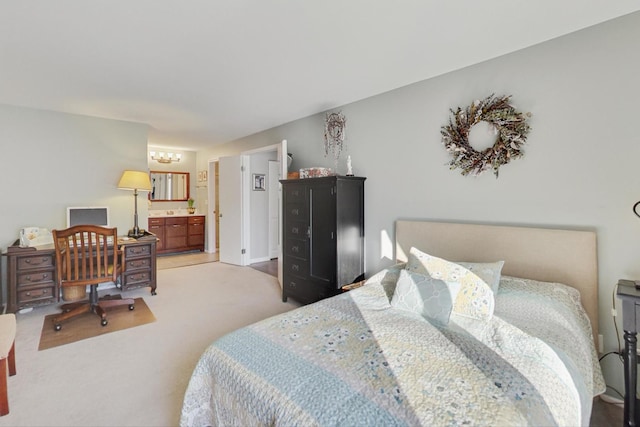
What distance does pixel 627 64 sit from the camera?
6.00 feet

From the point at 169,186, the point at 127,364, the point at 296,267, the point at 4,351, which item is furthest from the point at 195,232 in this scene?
the point at 4,351

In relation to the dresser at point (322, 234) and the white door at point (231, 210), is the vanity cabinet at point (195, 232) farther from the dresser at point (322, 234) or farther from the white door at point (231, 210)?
the dresser at point (322, 234)

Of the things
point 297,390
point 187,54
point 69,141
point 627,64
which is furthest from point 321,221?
point 69,141

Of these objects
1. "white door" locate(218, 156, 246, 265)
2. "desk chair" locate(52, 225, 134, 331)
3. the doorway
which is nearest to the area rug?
"desk chair" locate(52, 225, 134, 331)

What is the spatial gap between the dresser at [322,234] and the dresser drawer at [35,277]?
256cm

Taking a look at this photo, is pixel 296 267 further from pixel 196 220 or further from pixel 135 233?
pixel 196 220

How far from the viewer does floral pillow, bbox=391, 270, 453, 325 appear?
5.20ft

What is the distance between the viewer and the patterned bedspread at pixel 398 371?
0.92 metres

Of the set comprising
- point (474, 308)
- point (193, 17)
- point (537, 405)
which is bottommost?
point (537, 405)

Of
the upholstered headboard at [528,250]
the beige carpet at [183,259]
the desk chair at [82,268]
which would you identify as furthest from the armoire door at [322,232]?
the beige carpet at [183,259]

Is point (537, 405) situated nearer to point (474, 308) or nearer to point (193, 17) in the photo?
point (474, 308)

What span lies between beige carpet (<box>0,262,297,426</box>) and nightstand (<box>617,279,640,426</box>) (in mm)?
2446

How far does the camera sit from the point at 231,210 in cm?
563

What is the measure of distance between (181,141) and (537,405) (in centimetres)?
624
